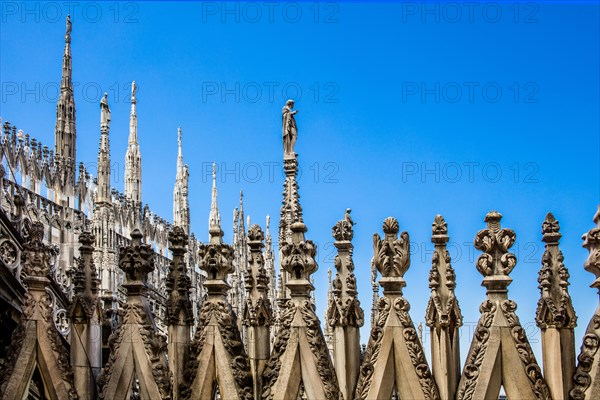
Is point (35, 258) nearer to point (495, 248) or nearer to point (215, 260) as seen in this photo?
point (215, 260)

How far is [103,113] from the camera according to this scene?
49.2m

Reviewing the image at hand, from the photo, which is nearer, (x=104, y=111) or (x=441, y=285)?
(x=441, y=285)

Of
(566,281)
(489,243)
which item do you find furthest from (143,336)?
(566,281)

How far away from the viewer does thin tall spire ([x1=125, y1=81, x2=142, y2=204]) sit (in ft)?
209

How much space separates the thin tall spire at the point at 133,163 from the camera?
209 ft

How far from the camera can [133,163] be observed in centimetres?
6419

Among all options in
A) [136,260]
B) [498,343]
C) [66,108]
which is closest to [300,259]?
[136,260]

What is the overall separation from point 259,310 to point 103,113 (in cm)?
3737

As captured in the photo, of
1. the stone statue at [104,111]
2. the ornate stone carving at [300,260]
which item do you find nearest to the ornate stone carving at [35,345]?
the ornate stone carving at [300,260]

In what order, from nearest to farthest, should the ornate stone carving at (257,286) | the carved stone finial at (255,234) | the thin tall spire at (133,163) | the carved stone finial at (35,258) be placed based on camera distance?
the carved stone finial at (35,258) → the ornate stone carving at (257,286) → the carved stone finial at (255,234) → the thin tall spire at (133,163)

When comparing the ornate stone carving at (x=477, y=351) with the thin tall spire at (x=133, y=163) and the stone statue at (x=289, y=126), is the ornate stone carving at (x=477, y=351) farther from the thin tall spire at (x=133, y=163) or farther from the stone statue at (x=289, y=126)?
the thin tall spire at (x=133, y=163)

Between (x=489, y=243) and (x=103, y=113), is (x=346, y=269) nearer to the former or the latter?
(x=489, y=243)

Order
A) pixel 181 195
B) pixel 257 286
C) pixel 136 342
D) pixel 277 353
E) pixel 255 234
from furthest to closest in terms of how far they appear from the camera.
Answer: pixel 181 195 < pixel 257 286 < pixel 255 234 < pixel 136 342 < pixel 277 353

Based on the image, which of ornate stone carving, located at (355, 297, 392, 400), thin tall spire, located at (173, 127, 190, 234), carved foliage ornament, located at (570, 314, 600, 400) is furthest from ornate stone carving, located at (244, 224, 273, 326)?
thin tall spire, located at (173, 127, 190, 234)
